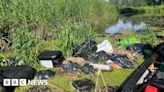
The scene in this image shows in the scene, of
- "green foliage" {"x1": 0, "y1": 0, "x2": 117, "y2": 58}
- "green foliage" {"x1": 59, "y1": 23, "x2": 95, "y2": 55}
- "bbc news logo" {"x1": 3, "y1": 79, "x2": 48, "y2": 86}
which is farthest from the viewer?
"green foliage" {"x1": 0, "y1": 0, "x2": 117, "y2": 58}

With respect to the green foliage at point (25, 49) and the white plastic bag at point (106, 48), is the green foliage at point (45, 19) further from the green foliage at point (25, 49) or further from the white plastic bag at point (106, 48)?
the white plastic bag at point (106, 48)

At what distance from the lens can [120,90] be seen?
3.06 metres

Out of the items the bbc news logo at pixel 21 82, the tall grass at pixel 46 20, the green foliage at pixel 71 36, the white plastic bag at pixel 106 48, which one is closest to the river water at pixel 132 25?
the tall grass at pixel 46 20

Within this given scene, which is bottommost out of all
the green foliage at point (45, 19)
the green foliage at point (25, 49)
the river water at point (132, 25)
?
the river water at point (132, 25)

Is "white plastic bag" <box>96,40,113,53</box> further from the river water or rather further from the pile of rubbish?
the river water

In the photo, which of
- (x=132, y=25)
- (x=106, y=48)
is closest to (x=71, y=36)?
(x=106, y=48)

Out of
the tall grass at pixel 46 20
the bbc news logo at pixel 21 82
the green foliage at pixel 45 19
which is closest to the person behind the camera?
the bbc news logo at pixel 21 82

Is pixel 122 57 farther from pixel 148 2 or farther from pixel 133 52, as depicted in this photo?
pixel 148 2

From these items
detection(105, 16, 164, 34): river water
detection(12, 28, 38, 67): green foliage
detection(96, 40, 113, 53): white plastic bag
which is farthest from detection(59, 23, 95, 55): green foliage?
detection(105, 16, 164, 34): river water

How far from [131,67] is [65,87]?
2401 millimetres

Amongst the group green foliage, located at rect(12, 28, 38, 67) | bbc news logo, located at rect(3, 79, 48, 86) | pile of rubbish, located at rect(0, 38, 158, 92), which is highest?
green foliage, located at rect(12, 28, 38, 67)

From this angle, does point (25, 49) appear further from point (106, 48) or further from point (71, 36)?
point (106, 48)

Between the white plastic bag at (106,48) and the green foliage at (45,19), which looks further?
the white plastic bag at (106,48)

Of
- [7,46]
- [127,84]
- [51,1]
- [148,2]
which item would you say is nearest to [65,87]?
[7,46]
